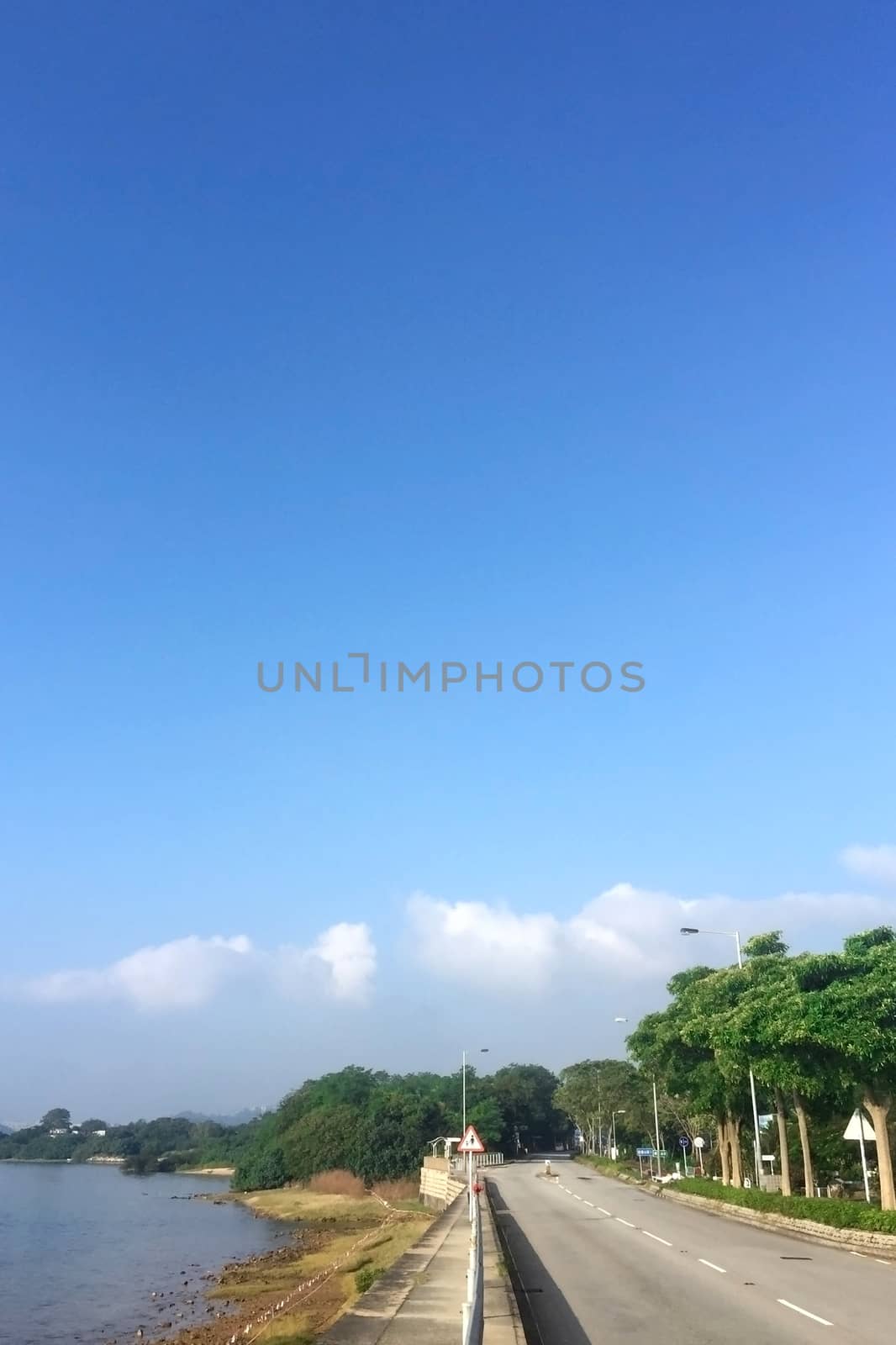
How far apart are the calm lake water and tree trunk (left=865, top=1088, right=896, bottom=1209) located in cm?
2262

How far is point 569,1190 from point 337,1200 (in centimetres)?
3536

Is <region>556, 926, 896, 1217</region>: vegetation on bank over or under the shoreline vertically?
over

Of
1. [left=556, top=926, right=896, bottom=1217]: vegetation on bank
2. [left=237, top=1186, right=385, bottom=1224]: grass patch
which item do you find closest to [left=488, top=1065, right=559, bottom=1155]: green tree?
[left=237, top=1186, right=385, bottom=1224]: grass patch

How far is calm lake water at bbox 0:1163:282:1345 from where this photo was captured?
114ft

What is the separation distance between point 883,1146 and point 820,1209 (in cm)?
265

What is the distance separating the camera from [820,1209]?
2450 cm

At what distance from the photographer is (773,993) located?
2566cm

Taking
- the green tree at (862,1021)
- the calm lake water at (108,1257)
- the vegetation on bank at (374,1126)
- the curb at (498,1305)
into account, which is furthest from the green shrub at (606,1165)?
the curb at (498,1305)

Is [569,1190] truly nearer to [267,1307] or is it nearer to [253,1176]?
[267,1307]

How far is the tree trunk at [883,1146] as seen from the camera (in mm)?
23062

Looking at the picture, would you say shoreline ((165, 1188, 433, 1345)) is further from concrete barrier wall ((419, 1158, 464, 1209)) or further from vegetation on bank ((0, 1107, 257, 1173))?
vegetation on bank ((0, 1107, 257, 1173))

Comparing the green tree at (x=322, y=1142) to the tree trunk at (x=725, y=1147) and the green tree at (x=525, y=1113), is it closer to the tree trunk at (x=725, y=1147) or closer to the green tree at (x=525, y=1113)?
the green tree at (x=525, y=1113)

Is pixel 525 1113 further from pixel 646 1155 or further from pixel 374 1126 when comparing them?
pixel 646 1155

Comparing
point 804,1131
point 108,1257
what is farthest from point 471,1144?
point 108,1257
